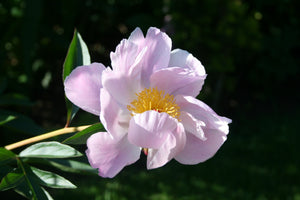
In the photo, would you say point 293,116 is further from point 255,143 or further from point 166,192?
point 166,192

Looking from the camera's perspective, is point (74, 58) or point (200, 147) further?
point (74, 58)

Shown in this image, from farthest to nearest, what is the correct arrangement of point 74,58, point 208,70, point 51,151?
point 208,70, point 74,58, point 51,151

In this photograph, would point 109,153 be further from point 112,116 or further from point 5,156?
point 5,156

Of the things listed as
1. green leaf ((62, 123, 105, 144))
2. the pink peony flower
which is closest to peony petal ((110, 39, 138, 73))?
the pink peony flower

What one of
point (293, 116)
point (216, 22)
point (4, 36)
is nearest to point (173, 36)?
point (216, 22)

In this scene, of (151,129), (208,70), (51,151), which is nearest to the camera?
(151,129)

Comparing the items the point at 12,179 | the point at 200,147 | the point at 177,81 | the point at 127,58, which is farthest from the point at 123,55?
the point at 12,179
